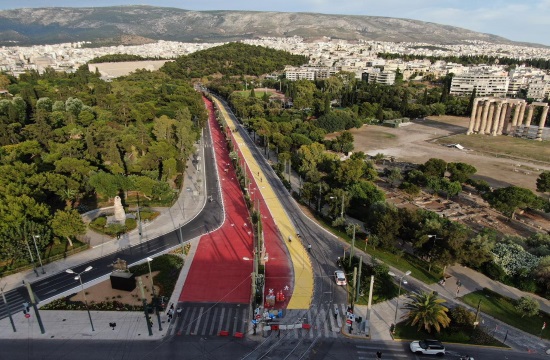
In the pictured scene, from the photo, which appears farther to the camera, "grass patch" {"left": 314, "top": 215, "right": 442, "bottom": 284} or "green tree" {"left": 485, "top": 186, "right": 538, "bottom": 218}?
"green tree" {"left": 485, "top": 186, "right": 538, "bottom": 218}

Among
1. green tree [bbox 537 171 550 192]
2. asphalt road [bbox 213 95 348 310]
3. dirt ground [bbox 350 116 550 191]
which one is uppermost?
green tree [bbox 537 171 550 192]

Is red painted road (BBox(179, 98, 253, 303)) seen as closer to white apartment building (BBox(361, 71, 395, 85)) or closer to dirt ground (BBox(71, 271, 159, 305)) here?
dirt ground (BBox(71, 271, 159, 305))

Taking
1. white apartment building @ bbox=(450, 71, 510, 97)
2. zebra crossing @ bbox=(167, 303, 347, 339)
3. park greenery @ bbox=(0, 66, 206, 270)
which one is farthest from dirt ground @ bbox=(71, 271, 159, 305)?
white apartment building @ bbox=(450, 71, 510, 97)

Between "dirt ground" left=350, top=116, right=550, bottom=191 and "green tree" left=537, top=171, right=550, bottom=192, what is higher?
"green tree" left=537, top=171, right=550, bottom=192

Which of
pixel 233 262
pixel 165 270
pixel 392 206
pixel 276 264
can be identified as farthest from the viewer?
pixel 392 206

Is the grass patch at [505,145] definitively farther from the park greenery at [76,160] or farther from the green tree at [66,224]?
the green tree at [66,224]

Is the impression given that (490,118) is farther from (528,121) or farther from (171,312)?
(171,312)

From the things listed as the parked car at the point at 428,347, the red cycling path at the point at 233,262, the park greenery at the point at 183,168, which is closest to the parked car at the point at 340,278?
the red cycling path at the point at 233,262

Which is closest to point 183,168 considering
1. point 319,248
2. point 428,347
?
point 319,248
